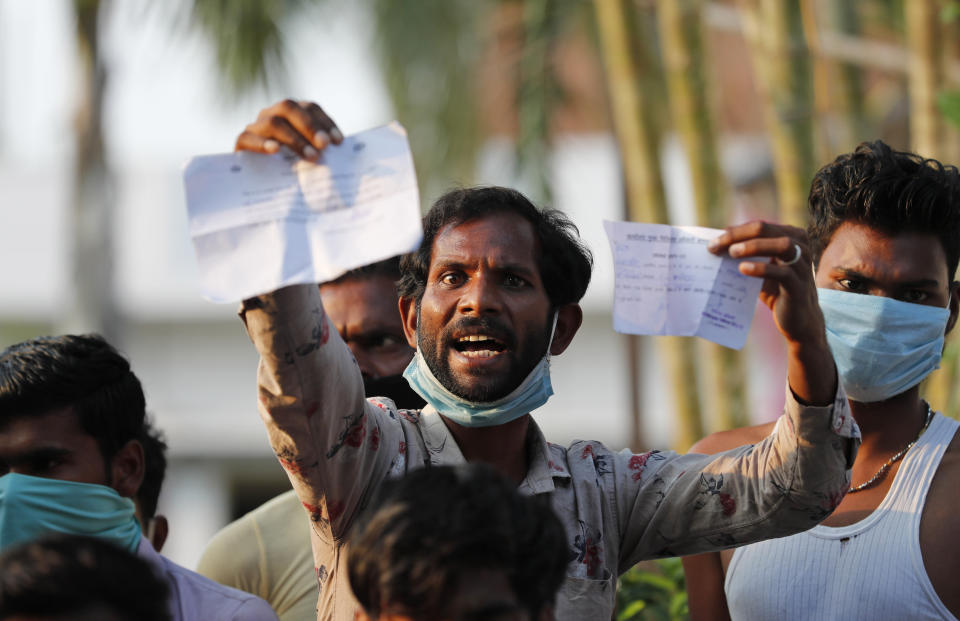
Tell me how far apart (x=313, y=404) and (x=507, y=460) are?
66 cm

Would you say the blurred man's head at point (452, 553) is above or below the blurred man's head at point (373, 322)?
below

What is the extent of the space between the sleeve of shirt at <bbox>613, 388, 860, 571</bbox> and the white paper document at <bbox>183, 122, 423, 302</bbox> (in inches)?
38.4

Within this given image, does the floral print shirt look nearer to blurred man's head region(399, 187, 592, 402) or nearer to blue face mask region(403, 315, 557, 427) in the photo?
blue face mask region(403, 315, 557, 427)

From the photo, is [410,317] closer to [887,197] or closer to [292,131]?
[292,131]

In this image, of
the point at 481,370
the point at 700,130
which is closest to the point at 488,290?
the point at 481,370

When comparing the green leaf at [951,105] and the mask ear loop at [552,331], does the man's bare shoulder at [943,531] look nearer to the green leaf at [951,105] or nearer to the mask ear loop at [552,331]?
the mask ear loop at [552,331]

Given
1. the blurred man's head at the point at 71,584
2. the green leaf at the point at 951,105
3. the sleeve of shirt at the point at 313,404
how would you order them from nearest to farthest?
the blurred man's head at the point at 71,584, the sleeve of shirt at the point at 313,404, the green leaf at the point at 951,105

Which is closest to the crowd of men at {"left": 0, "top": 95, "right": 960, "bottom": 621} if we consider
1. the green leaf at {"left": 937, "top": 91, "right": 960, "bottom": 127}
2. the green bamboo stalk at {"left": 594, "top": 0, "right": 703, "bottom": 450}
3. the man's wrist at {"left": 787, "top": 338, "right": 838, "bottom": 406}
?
the man's wrist at {"left": 787, "top": 338, "right": 838, "bottom": 406}

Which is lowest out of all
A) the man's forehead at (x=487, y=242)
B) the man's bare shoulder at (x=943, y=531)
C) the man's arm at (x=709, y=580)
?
the man's arm at (x=709, y=580)

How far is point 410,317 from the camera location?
10.1 ft

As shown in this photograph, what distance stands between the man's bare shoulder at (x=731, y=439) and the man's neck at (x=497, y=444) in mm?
719

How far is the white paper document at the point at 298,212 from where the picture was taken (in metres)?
2.33

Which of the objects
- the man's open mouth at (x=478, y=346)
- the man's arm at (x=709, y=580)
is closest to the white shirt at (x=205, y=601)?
the man's open mouth at (x=478, y=346)

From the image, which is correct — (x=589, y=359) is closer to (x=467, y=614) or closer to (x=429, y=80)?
(x=429, y=80)
